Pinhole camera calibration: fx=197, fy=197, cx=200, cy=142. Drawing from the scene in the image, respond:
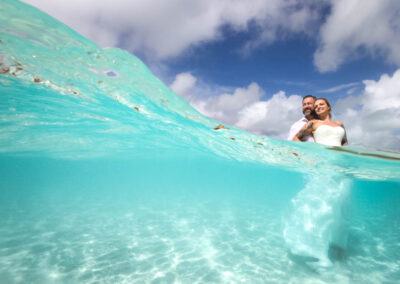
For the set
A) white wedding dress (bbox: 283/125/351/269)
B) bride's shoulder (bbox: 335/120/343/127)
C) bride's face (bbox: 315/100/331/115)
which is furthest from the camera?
white wedding dress (bbox: 283/125/351/269)

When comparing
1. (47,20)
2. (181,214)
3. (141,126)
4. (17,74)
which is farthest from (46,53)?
(181,214)

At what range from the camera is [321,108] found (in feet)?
21.8

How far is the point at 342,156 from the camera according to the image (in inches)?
440

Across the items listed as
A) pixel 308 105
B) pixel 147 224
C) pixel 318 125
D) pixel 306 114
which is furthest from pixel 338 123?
pixel 147 224

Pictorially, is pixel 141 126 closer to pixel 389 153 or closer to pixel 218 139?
pixel 218 139

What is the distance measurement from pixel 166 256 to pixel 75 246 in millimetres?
3980

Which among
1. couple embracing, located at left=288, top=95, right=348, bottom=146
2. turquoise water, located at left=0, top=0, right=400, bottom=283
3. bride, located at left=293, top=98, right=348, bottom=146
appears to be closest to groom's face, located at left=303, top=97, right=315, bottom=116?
couple embracing, located at left=288, top=95, right=348, bottom=146

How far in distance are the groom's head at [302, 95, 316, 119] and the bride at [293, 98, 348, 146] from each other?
0.81 ft

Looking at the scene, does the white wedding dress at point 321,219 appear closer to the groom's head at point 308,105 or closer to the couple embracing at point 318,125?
the couple embracing at point 318,125

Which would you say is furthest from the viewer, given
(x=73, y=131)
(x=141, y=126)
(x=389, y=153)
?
(x=73, y=131)

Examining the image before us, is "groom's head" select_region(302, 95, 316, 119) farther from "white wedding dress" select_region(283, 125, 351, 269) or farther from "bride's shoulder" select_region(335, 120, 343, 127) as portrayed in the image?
"bride's shoulder" select_region(335, 120, 343, 127)

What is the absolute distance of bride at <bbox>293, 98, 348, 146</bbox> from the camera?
663 centimetres

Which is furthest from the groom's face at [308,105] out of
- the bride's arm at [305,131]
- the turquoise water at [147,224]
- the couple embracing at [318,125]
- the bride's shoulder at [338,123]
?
the turquoise water at [147,224]

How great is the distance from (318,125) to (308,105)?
0.85 meters
